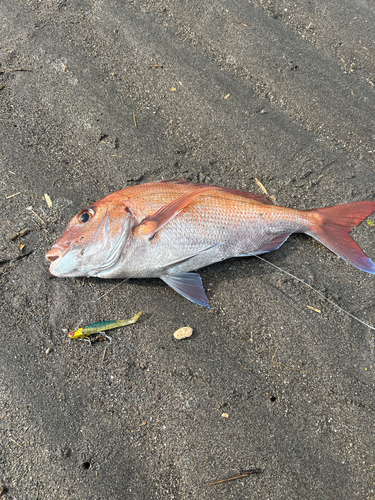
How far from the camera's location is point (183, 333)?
2400 millimetres

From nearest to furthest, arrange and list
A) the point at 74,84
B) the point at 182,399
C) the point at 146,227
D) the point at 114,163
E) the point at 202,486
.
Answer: the point at 202,486
the point at 182,399
the point at 146,227
the point at 114,163
the point at 74,84

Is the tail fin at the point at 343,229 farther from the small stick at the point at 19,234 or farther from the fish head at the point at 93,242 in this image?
the small stick at the point at 19,234

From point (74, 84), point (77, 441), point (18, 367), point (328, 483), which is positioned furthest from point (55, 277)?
point (328, 483)

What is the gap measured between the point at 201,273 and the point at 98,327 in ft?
3.07

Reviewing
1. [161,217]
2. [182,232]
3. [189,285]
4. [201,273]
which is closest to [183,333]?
[189,285]

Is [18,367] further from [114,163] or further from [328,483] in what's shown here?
[328,483]

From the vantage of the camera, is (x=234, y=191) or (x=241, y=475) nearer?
(x=241, y=475)

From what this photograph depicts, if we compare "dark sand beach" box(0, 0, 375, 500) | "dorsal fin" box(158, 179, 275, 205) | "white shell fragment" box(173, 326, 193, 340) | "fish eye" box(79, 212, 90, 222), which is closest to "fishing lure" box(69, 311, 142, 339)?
"dark sand beach" box(0, 0, 375, 500)

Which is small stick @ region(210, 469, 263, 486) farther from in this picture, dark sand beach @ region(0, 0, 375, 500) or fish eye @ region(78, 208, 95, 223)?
fish eye @ region(78, 208, 95, 223)

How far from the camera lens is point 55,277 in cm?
258

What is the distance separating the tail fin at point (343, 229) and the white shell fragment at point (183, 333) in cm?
132

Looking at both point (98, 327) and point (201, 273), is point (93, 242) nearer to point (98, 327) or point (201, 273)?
point (98, 327)

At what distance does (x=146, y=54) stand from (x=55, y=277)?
8.67 ft

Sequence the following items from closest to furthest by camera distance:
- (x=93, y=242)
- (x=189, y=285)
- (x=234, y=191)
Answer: (x=93, y=242), (x=189, y=285), (x=234, y=191)
